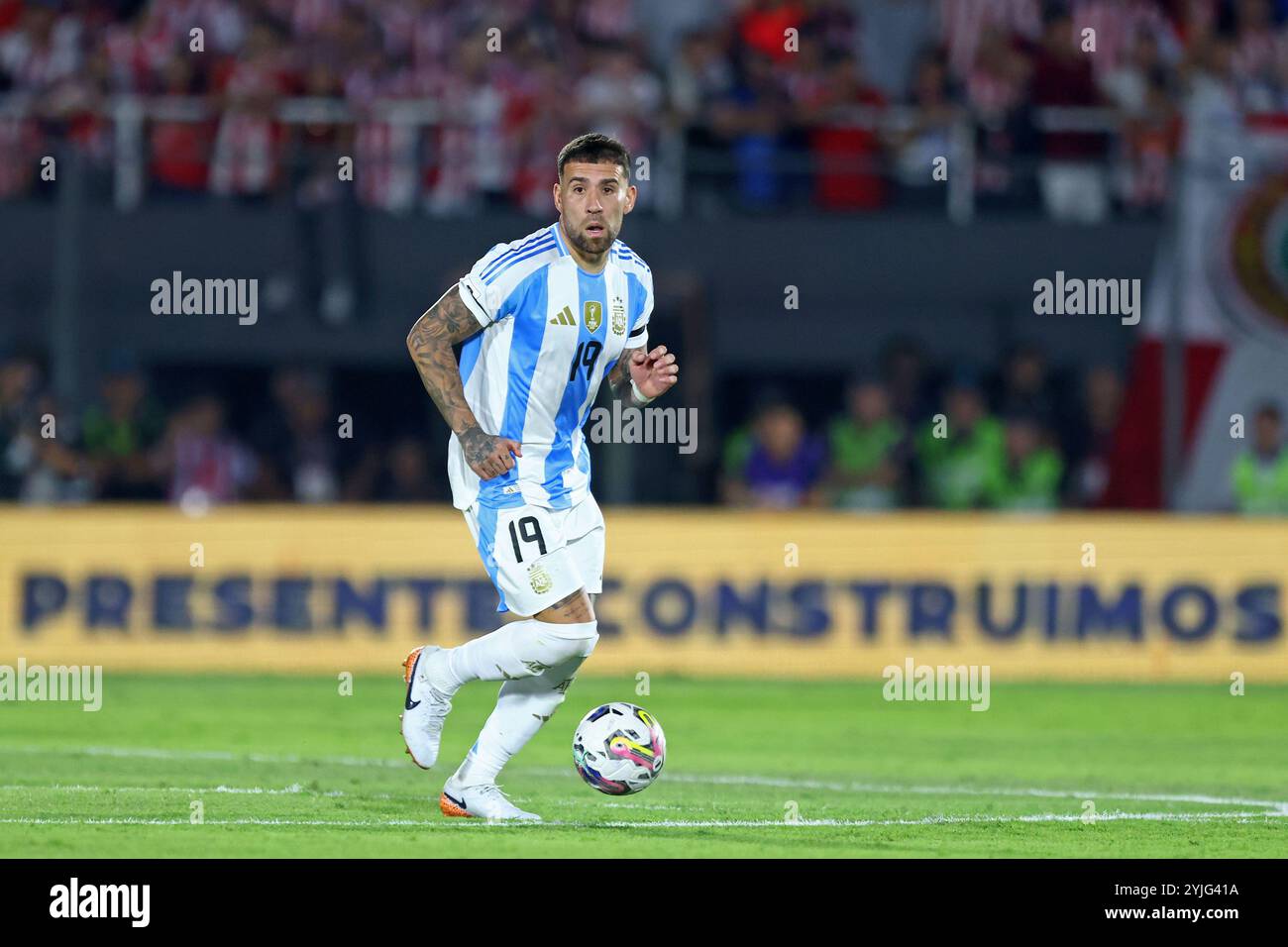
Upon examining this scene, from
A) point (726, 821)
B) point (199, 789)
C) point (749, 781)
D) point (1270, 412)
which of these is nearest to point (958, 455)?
point (1270, 412)

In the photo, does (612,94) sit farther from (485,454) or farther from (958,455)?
(485,454)

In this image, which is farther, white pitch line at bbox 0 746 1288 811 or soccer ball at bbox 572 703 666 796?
white pitch line at bbox 0 746 1288 811

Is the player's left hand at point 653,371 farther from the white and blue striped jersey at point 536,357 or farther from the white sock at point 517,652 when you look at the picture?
the white sock at point 517,652

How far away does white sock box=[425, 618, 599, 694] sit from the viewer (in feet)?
28.0

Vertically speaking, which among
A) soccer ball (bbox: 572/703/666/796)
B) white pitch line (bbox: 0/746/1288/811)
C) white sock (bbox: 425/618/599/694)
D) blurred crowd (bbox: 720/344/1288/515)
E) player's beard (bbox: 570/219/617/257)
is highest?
player's beard (bbox: 570/219/617/257)

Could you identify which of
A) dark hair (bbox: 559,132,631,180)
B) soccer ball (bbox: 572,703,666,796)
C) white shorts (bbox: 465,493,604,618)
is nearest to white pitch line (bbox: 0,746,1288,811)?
soccer ball (bbox: 572,703,666,796)

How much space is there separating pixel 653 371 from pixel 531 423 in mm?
491

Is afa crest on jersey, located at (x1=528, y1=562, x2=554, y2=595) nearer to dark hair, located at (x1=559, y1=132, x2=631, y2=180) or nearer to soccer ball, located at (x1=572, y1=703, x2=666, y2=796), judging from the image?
soccer ball, located at (x1=572, y1=703, x2=666, y2=796)

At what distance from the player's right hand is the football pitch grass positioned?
4.21ft

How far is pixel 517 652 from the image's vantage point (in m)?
8.60

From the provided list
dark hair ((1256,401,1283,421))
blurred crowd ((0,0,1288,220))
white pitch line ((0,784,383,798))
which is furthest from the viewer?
blurred crowd ((0,0,1288,220))
